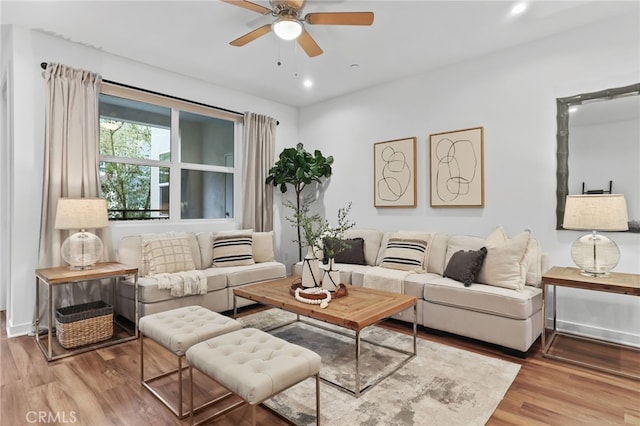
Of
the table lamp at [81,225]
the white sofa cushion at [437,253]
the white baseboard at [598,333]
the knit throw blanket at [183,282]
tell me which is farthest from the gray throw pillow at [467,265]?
the table lamp at [81,225]

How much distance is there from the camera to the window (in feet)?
13.3

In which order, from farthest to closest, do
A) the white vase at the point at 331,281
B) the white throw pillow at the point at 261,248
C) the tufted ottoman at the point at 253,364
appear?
the white throw pillow at the point at 261,248, the white vase at the point at 331,281, the tufted ottoman at the point at 253,364

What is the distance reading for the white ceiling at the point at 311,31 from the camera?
296 cm

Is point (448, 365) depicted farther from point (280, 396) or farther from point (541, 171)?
point (541, 171)

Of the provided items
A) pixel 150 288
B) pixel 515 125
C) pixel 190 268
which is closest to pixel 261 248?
pixel 190 268

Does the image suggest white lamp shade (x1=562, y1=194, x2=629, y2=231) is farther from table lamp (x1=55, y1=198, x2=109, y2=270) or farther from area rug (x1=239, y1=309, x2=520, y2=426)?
table lamp (x1=55, y1=198, x2=109, y2=270)

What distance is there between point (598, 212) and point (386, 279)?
1907 millimetres

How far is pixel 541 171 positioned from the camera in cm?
355

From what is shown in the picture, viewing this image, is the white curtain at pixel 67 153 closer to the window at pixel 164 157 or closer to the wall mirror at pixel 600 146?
the window at pixel 164 157

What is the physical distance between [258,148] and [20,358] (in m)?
3.65

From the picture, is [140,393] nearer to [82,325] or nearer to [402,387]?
[82,325]

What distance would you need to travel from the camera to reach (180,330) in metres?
2.21

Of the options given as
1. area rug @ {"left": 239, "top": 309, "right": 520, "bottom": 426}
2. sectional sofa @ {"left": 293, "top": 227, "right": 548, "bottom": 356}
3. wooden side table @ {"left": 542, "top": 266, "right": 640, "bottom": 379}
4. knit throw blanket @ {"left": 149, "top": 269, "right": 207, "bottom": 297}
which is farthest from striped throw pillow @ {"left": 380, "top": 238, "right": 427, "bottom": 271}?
knit throw blanket @ {"left": 149, "top": 269, "right": 207, "bottom": 297}

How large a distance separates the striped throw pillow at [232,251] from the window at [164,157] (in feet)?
2.54
